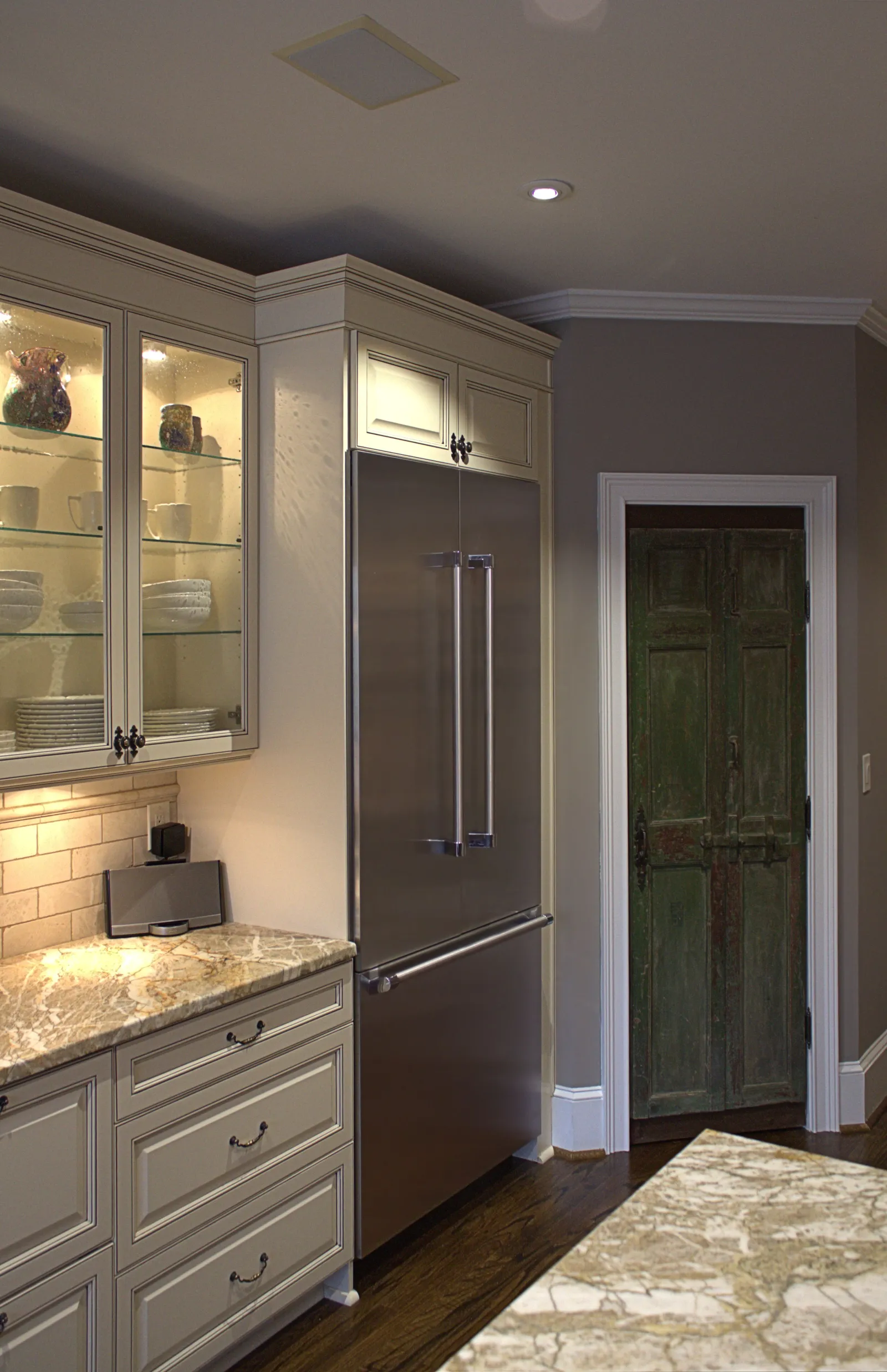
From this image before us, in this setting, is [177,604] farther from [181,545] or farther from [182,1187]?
[182,1187]

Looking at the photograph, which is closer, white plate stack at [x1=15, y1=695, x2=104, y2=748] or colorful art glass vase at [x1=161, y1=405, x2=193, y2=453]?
white plate stack at [x1=15, y1=695, x2=104, y2=748]

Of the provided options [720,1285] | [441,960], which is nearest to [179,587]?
[441,960]

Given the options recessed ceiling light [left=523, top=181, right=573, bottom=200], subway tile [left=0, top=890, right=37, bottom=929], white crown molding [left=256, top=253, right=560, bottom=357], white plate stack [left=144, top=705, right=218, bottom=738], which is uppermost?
recessed ceiling light [left=523, top=181, right=573, bottom=200]

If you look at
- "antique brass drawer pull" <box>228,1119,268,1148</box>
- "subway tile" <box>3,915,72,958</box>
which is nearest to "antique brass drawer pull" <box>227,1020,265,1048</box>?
"antique brass drawer pull" <box>228,1119,268,1148</box>

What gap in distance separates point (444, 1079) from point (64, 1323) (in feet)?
4.04

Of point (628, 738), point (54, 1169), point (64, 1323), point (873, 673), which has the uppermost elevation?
point (873, 673)

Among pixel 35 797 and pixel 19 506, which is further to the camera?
pixel 35 797

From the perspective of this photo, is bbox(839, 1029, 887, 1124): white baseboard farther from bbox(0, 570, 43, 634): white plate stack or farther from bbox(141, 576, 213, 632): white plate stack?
bbox(0, 570, 43, 634): white plate stack

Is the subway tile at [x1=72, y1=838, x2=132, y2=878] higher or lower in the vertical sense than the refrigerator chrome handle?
lower

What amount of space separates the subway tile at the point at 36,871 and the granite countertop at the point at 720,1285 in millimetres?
1797

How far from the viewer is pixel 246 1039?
2.52 meters

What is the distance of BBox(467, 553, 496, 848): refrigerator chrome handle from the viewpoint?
3176 millimetres

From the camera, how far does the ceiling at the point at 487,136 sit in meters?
1.97

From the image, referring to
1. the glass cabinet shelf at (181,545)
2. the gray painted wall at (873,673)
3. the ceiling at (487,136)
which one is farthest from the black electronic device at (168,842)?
the gray painted wall at (873,673)
